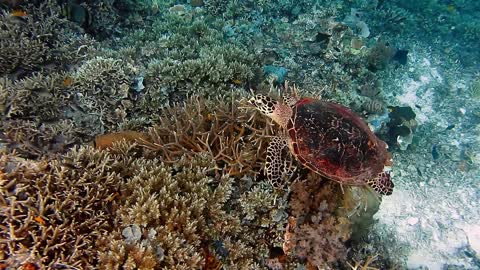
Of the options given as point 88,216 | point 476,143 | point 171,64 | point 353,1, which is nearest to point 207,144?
point 88,216

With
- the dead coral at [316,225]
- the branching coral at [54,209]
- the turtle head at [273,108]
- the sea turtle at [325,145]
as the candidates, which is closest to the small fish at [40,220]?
the branching coral at [54,209]

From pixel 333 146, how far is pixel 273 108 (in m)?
0.85

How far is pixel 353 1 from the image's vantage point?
1152 centimetres

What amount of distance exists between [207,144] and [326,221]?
174 cm

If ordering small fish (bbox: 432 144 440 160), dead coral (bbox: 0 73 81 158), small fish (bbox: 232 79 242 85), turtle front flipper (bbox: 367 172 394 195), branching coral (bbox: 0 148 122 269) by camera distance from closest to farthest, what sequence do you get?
branching coral (bbox: 0 148 122 269)
turtle front flipper (bbox: 367 172 394 195)
dead coral (bbox: 0 73 81 158)
small fish (bbox: 232 79 242 85)
small fish (bbox: 432 144 440 160)

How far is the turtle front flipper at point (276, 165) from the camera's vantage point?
3.81 meters

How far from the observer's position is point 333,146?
3.83 metres

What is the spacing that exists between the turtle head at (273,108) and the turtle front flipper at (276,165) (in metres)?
0.26

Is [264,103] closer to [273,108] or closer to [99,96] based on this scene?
[273,108]

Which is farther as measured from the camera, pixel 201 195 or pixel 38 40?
pixel 38 40

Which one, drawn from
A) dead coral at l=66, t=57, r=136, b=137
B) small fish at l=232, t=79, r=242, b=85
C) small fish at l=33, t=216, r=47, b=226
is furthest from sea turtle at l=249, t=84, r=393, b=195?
dead coral at l=66, t=57, r=136, b=137

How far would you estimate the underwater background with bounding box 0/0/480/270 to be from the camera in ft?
10.3

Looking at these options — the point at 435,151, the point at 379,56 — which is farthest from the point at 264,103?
the point at 435,151

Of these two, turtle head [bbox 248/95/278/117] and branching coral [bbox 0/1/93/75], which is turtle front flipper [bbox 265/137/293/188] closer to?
turtle head [bbox 248/95/278/117]
